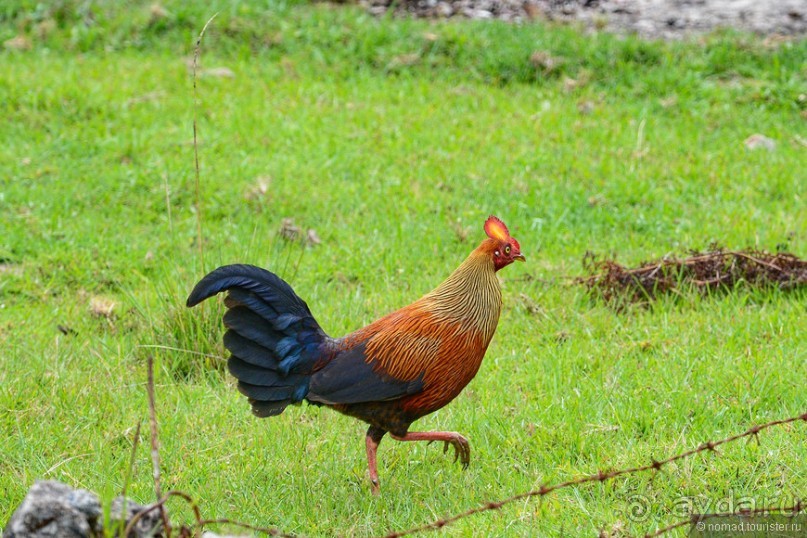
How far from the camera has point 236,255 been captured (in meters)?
6.16

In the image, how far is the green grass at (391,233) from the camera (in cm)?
445

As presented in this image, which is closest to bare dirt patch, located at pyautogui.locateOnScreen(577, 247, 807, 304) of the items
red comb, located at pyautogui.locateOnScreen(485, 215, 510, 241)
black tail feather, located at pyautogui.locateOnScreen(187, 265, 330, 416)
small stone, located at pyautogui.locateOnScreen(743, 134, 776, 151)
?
red comb, located at pyautogui.locateOnScreen(485, 215, 510, 241)

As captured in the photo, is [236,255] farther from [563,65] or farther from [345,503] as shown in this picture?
[563,65]

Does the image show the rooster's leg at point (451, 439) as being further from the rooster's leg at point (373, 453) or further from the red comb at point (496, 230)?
the red comb at point (496, 230)

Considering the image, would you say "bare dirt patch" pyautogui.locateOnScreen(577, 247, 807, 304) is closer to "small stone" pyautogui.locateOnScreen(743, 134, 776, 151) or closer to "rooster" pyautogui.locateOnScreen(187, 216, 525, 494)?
"rooster" pyautogui.locateOnScreen(187, 216, 525, 494)

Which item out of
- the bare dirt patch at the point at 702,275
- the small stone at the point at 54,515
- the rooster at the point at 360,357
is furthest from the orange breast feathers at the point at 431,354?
the bare dirt patch at the point at 702,275

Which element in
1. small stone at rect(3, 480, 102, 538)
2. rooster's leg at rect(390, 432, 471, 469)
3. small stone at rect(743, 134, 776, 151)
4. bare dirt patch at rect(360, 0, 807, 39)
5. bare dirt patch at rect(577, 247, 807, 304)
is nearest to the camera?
small stone at rect(3, 480, 102, 538)

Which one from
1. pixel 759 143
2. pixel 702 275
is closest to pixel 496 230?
pixel 702 275

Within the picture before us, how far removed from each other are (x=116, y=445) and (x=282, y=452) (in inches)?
31.4

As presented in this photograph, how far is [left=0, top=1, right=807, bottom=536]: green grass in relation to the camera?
4.45m

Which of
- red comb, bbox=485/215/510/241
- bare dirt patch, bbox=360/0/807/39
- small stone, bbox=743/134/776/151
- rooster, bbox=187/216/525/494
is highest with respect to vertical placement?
red comb, bbox=485/215/510/241

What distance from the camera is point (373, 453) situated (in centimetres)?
438

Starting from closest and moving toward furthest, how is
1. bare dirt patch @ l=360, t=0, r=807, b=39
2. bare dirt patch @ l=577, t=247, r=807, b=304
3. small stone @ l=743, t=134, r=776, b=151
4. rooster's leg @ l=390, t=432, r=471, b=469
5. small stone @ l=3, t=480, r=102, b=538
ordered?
small stone @ l=3, t=480, r=102, b=538 → rooster's leg @ l=390, t=432, r=471, b=469 → bare dirt patch @ l=577, t=247, r=807, b=304 → small stone @ l=743, t=134, r=776, b=151 → bare dirt patch @ l=360, t=0, r=807, b=39

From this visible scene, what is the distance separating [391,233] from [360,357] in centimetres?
284
